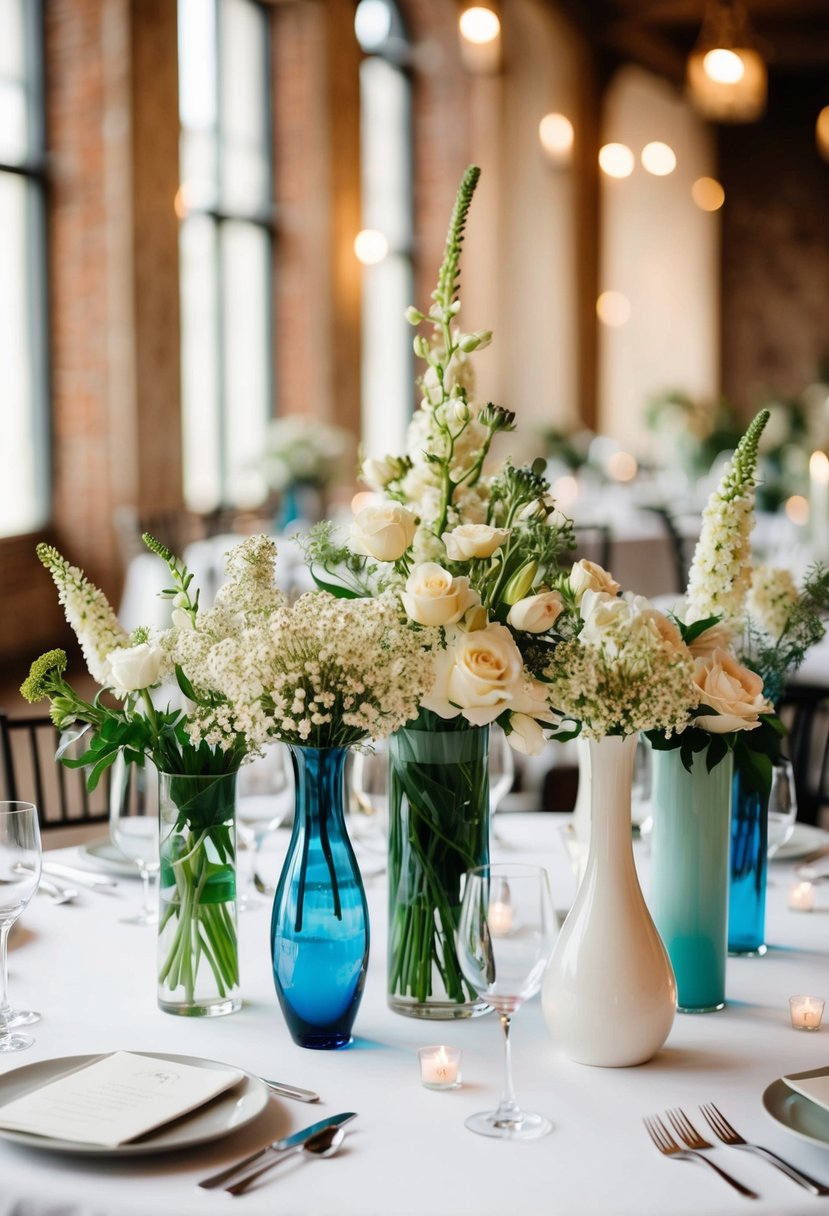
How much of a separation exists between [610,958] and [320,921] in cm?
28

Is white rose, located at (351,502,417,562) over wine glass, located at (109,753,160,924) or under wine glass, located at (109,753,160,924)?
over

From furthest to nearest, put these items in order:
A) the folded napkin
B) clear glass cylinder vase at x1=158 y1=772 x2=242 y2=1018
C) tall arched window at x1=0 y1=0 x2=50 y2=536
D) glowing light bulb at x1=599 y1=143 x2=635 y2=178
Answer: glowing light bulb at x1=599 y1=143 x2=635 y2=178
tall arched window at x1=0 y1=0 x2=50 y2=536
clear glass cylinder vase at x1=158 y1=772 x2=242 y2=1018
the folded napkin

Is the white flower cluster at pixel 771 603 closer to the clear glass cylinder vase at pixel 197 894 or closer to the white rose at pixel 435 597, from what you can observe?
the white rose at pixel 435 597

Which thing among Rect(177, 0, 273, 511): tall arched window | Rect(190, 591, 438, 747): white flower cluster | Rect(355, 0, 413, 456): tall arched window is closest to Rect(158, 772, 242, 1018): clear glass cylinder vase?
Rect(190, 591, 438, 747): white flower cluster

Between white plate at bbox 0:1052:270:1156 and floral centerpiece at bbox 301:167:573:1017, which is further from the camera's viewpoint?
floral centerpiece at bbox 301:167:573:1017

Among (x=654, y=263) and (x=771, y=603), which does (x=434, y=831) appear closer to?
(x=771, y=603)

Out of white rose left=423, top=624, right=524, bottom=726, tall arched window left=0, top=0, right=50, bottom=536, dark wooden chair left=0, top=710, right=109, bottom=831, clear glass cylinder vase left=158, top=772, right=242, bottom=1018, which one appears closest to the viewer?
white rose left=423, top=624, right=524, bottom=726

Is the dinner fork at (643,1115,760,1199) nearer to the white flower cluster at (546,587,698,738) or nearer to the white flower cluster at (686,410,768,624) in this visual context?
the white flower cluster at (546,587,698,738)

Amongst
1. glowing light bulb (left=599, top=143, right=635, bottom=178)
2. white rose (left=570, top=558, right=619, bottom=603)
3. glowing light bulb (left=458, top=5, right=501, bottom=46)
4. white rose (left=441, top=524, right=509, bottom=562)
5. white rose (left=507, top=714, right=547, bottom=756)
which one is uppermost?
glowing light bulb (left=599, top=143, right=635, bottom=178)

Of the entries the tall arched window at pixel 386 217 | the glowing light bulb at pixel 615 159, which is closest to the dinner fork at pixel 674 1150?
the glowing light bulb at pixel 615 159

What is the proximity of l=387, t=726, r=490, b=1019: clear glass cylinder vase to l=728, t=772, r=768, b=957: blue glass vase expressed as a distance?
35 centimetres

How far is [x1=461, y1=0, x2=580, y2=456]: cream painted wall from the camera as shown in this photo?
11000mm

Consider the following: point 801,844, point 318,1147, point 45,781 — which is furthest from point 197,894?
point 45,781

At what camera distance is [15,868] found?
140 centimetres
